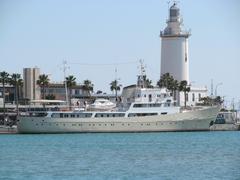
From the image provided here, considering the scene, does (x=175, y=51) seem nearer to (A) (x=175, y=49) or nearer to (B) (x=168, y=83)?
(A) (x=175, y=49)

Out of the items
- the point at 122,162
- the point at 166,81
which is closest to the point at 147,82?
the point at 166,81

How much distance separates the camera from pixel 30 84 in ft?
441

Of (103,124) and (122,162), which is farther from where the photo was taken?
(103,124)

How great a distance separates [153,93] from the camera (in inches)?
3866

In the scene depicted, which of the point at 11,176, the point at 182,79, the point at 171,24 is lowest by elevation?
the point at 11,176

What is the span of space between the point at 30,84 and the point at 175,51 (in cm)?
2587

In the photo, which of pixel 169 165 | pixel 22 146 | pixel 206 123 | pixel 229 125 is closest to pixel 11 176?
pixel 169 165

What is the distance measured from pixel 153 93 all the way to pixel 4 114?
85.2 ft

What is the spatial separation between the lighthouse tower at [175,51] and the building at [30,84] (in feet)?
74.1

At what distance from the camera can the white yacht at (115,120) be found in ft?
319

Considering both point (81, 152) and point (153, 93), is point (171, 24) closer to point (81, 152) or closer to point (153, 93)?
point (153, 93)

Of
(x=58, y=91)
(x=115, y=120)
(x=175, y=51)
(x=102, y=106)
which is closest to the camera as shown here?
(x=115, y=120)

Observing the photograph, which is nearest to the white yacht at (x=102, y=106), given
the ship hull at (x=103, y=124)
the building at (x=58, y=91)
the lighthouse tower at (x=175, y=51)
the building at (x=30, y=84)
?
the ship hull at (x=103, y=124)

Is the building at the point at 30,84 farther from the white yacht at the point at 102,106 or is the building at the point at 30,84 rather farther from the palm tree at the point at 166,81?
the white yacht at the point at 102,106
